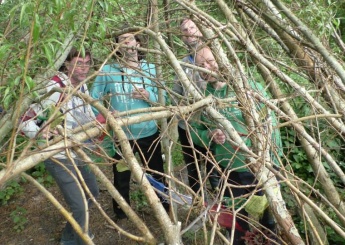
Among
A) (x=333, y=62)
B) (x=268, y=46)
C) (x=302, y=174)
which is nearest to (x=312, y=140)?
(x=333, y=62)

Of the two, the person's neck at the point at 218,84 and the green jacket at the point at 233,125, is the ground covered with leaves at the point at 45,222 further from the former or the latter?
the person's neck at the point at 218,84

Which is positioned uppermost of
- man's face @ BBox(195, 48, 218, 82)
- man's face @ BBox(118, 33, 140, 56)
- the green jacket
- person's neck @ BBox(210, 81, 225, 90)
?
man's face @ BBox(118, 33, 140, 56)

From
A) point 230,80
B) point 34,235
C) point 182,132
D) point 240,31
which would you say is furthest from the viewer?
point 34,235

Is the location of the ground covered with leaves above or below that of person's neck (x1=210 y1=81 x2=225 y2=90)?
below

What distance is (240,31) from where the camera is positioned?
2.96 m

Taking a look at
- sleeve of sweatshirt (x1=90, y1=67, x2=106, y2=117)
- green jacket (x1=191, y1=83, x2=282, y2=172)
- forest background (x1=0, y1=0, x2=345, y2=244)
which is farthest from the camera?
sleeve of sweatshirt (x1=90, y1=67, x2=106, y2=117)

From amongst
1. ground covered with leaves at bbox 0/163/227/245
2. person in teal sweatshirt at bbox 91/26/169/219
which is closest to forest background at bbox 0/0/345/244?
ground covered with leaves at bbox 0/163/227/245

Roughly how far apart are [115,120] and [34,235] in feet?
8.82

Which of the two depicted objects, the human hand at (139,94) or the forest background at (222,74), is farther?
the human hand at (139,94)

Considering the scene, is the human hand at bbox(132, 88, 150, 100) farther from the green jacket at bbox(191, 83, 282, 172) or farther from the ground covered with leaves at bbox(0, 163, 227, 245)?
the ground covered with leaves at bbox(0, 163, 227, 245)

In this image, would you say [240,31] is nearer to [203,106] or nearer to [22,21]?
[203,106]

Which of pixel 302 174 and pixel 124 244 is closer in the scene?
pixel 124 244

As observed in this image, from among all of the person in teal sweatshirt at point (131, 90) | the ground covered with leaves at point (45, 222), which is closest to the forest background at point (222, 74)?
the ground covered with leaves at point (45, 222)

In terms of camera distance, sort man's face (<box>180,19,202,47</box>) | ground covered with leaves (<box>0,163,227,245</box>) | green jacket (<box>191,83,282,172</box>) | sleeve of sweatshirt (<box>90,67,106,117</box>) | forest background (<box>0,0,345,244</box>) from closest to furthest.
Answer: forest background (<box>0,0,345,244</box>), green jacket (<box>191,83,282,172</box>), man's face (<box>180,19,202,47</box>), sleeve of sweatshirt (<box>90,67,106,117</box>), ground covered with leaves (<box>0,163,227,245</box>)
